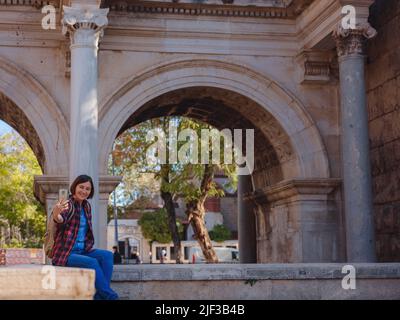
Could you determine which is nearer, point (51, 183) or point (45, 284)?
point (45, 284)

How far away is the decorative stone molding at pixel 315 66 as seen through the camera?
13.5m

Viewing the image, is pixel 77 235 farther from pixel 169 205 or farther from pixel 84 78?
pixel 169 205

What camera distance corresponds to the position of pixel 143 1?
12914 millimetres

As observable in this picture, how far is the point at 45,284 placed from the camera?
5.21 meters

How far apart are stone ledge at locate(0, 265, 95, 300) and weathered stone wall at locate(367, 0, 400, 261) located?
315 inches

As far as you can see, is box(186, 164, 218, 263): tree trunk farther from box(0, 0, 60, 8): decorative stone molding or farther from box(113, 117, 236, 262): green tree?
box(0, 0, 60, 8): decorative stone molding

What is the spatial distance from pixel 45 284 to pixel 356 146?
759 cm

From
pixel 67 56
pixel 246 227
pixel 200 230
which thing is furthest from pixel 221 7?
pixel 200 230

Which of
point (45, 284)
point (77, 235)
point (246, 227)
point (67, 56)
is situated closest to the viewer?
point (45, 284)

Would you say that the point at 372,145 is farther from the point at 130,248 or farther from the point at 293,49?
the point at 130,248

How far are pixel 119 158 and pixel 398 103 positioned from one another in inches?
632

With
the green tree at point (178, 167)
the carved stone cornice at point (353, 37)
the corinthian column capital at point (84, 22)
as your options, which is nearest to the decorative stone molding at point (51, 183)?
the corinthian column capital at point (84, 22)

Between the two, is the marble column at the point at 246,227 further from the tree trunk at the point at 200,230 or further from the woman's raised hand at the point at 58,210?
the woman's raised hand at the point at 58,210

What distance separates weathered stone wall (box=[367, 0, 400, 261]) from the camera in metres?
12.4
